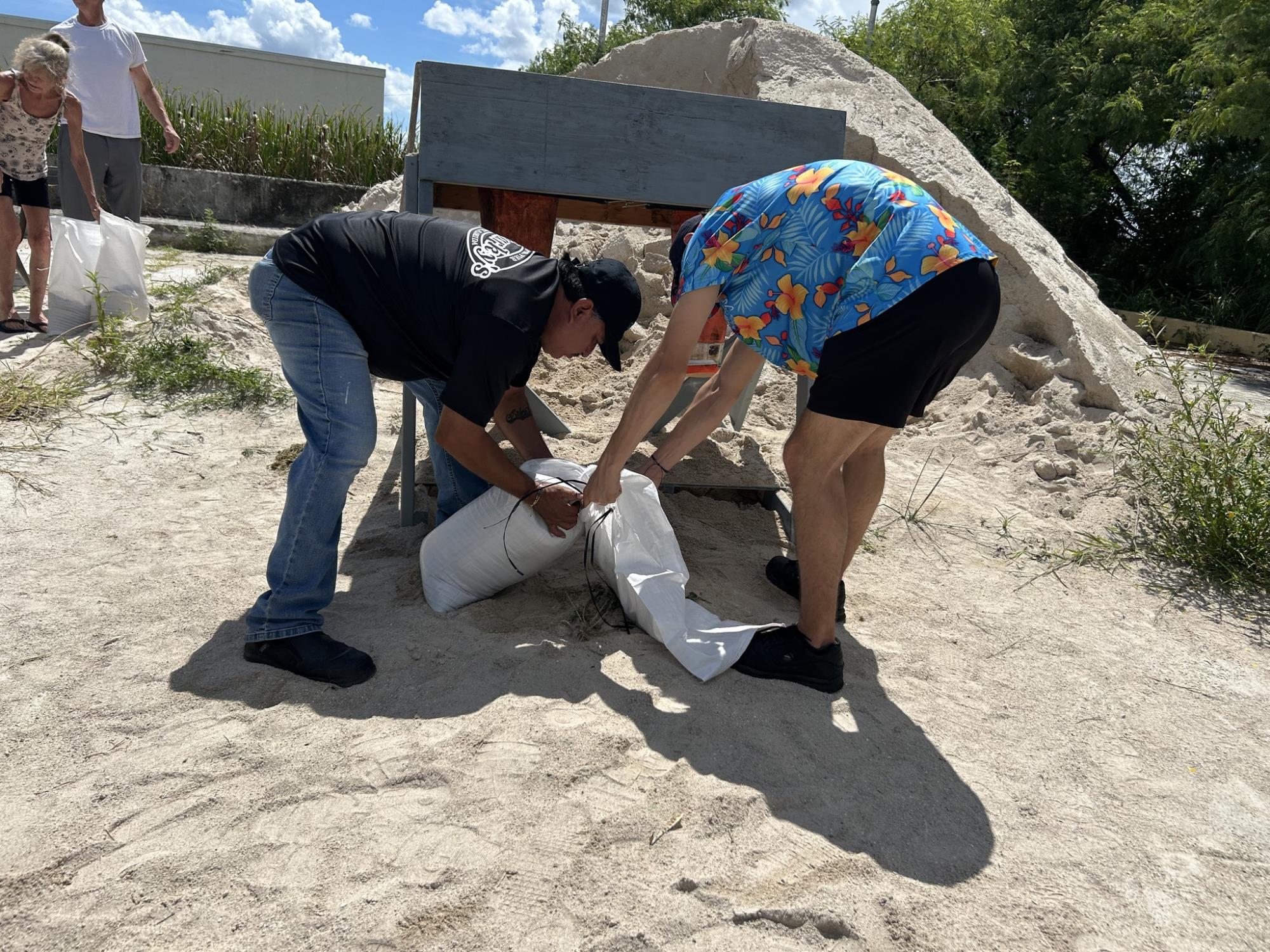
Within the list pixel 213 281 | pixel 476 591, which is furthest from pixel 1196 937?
pixel 213 281

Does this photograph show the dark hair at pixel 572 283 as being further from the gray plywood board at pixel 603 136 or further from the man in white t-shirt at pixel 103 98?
the man in white t-shirt at pixel 103 98

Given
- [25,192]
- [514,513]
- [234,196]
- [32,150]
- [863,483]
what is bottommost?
[514,513]

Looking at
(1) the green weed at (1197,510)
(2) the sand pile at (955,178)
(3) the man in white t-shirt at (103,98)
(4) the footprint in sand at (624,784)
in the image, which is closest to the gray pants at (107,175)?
(3) the man in white t-shirt at (103,98)

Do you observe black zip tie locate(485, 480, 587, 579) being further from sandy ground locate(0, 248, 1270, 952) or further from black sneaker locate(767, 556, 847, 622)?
black sneaker locate(767, 556, 847, 622)

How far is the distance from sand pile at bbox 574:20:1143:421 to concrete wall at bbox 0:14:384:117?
30.7 feet

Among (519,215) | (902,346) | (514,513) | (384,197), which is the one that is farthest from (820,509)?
(384,197)

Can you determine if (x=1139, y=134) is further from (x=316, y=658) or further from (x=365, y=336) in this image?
(x=316, y=658)

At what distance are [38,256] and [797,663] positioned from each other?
4.85 metres

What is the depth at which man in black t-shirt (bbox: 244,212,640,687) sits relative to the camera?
2227 millimetres

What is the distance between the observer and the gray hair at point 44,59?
4.63 m

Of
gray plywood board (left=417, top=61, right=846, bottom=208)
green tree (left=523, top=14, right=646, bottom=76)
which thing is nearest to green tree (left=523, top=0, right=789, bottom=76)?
green tree (left=523, top=14, right=646, bottom=76)

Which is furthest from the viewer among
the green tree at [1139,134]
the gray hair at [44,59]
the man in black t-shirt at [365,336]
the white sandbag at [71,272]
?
the green tree at [1139,134]

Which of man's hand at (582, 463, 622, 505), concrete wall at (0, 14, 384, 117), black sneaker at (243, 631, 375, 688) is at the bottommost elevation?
black sneaker at (243, 631, 375, 688)

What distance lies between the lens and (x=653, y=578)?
2.60m
